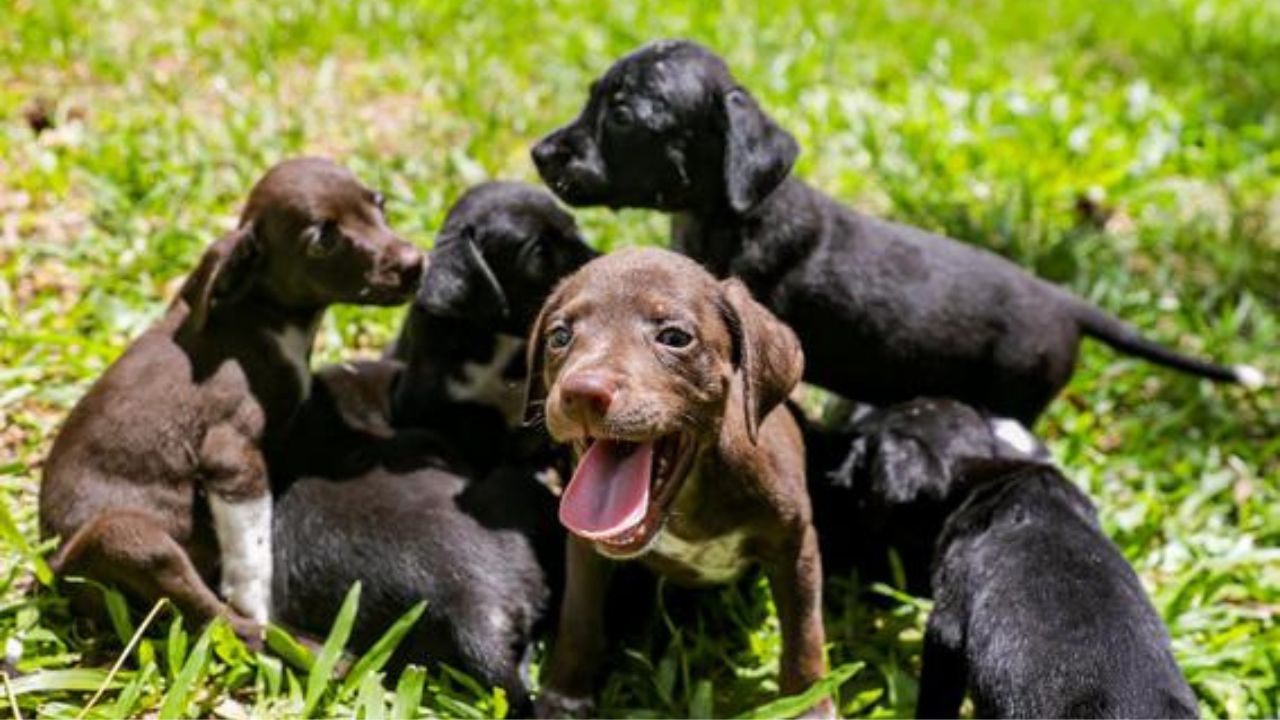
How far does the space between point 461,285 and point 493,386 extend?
529mm

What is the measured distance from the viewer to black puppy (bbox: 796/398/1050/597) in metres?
5.39

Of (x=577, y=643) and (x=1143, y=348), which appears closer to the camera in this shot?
(x=577, y=643)

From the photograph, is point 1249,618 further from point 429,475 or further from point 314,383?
point 314,383

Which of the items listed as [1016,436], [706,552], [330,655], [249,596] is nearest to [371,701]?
[330,655]

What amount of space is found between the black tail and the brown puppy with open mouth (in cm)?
204

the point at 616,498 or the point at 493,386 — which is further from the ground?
the point at 616,498

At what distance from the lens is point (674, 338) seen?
4.23 metres

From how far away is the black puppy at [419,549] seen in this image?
477 centimetres

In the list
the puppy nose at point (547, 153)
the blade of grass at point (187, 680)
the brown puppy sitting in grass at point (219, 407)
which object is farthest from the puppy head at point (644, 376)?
the puppy nose at point (547, 153)

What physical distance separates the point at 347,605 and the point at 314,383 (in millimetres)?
1339

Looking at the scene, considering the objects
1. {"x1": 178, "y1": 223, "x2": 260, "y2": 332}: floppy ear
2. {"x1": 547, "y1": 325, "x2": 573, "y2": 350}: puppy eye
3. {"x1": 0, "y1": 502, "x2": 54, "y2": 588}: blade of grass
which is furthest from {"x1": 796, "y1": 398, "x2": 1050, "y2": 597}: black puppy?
{"x1": 0, "y1": 502, "x2": 54, "y2": 588}: blade of grass

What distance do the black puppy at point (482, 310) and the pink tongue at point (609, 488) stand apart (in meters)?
1.62

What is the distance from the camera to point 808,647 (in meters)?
4.81

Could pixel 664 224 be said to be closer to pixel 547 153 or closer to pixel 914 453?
pixel 547 153
